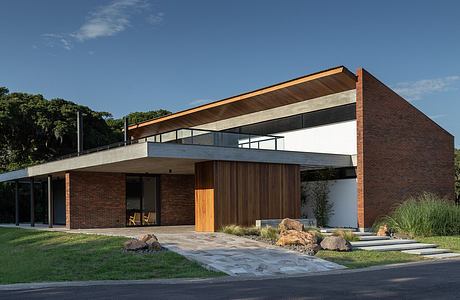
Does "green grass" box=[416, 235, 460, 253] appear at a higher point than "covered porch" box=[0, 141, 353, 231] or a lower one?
lower

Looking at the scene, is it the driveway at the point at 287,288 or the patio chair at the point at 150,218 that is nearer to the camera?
the driveway at the point at 287,288

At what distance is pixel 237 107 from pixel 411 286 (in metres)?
18.6

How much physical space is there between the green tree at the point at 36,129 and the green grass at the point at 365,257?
86.6ft

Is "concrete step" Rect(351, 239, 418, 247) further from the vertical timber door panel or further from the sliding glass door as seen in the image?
the sliding glass door

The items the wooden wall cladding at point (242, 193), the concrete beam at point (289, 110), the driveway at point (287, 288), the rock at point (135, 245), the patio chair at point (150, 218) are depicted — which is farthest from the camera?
the patio chair at point (150, 218)

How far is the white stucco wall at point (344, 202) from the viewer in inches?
856

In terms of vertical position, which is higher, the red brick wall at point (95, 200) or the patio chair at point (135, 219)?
the red brick wall at point (95, 200)

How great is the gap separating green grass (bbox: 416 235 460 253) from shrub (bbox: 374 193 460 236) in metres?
0.48

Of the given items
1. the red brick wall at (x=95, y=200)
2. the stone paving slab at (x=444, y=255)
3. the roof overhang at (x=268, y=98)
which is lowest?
the stone paving slab at (x=444, y=255)

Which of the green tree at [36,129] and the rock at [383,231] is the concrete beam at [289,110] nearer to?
the rock at [383,231]

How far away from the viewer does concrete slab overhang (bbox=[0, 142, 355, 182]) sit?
58.0ft

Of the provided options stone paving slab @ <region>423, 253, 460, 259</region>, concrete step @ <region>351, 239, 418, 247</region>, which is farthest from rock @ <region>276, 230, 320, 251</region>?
stone paving slab @ <region>423, 253, 460, 259</region>

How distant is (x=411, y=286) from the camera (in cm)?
949

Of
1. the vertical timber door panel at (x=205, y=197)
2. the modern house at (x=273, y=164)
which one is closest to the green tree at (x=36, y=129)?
the modern house at (x=273, y=164)
